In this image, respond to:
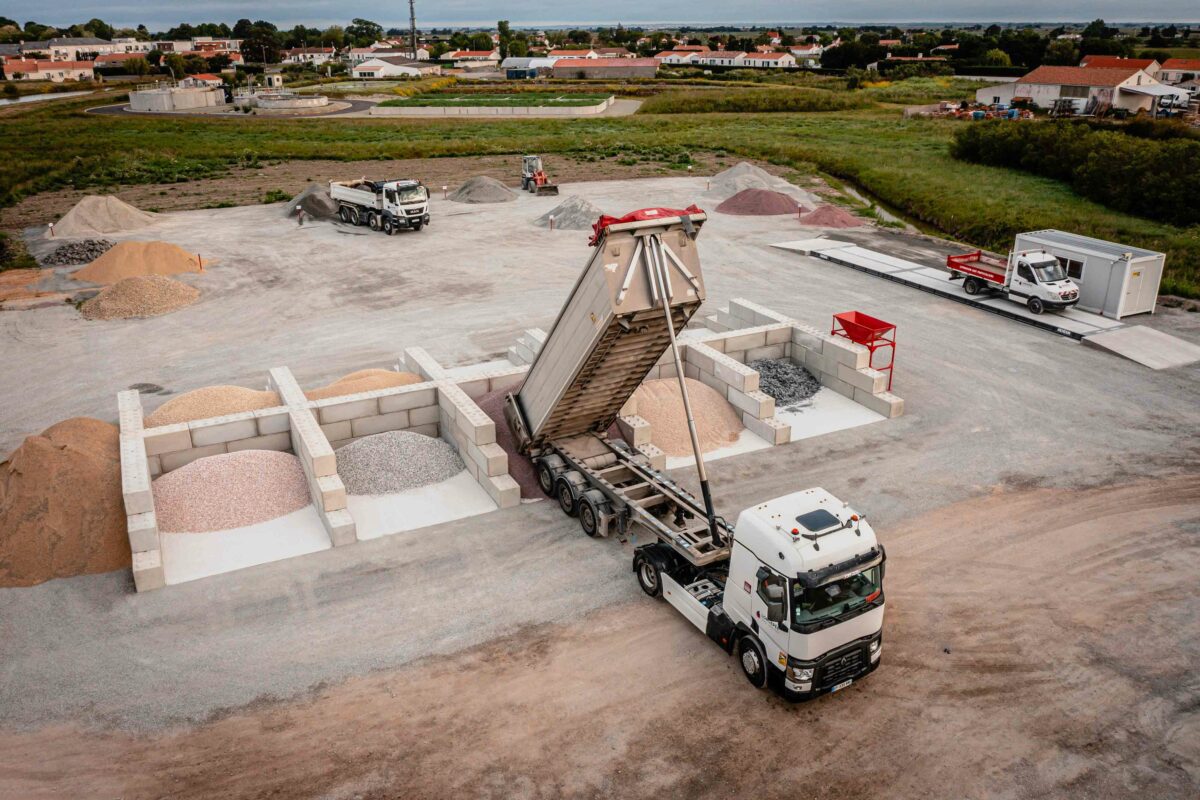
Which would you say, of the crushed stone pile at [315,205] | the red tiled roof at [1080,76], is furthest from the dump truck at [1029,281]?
the red tiled roof at [1080,76]

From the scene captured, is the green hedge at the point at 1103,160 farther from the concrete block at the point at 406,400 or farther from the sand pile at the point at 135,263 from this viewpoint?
the sand pile at the point at 135,263

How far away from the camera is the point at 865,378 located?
20.4 meters

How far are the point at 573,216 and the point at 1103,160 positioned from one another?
98.4 ft

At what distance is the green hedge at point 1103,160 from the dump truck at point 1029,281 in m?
20.6

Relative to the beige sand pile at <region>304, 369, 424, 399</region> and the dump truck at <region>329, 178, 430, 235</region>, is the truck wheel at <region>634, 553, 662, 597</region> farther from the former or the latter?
the dump truck at <region>329, 178, 430, 235</region>

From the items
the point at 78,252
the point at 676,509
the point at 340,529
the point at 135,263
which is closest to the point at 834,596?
the point at 676,509

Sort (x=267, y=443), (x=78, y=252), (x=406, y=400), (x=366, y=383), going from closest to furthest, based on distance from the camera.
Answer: (x=267, y=443) → (x=406, y=400) → (x=366, y=383) → (x=78, y=252)

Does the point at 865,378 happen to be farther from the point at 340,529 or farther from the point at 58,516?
the point at 58,516

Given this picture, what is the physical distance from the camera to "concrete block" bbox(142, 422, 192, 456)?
53.9 feet

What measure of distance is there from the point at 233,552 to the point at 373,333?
1206 cm

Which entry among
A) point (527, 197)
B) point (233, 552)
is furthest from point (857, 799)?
point (527, 197)

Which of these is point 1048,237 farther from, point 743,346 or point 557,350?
point 557,350

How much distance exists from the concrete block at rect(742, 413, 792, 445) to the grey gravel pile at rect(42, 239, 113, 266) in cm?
2730

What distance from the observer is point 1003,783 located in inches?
397
